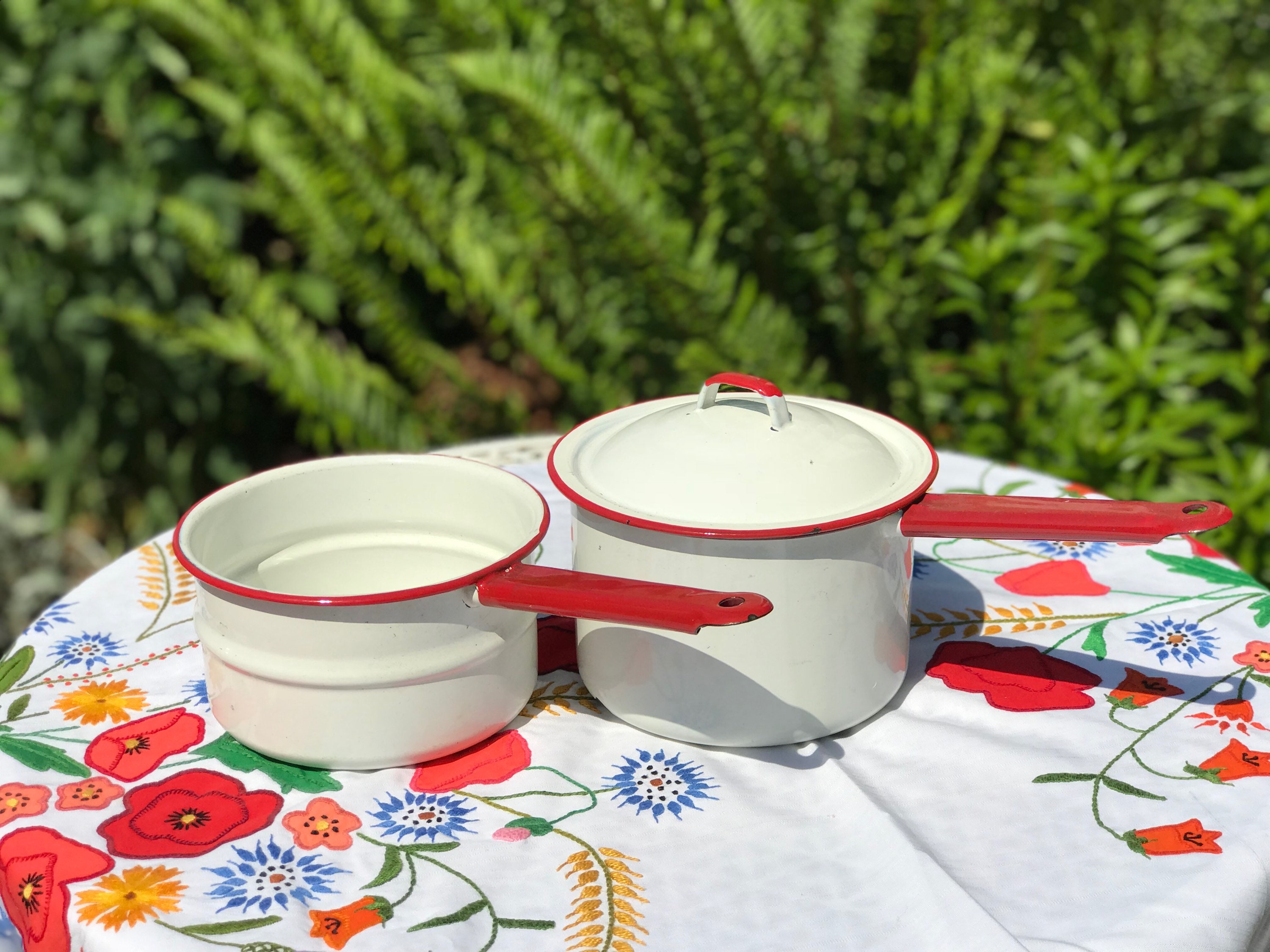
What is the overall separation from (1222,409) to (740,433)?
1.52m

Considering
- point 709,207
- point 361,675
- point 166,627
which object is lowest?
point 166,627

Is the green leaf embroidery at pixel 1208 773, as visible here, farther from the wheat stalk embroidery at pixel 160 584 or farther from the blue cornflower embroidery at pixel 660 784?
the wheat stalk embroidery at pixel 160 584

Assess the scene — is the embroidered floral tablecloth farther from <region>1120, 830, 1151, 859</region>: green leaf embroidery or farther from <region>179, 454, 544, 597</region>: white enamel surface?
<region>179, 454, 544, 597</region>: white enamel surface

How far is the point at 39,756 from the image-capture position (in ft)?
2.60

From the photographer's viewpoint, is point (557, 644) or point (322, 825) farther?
point (557, 644)

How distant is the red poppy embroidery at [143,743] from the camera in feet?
2.60

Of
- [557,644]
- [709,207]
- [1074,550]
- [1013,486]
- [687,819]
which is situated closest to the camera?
[687,819]

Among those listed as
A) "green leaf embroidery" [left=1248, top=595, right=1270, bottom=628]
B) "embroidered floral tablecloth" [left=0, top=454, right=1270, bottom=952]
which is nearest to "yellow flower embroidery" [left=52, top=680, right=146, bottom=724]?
"embroidered floral tablecloth" [left=0, top=454, right=1270, bottom=952]

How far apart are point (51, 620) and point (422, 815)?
1.48ft

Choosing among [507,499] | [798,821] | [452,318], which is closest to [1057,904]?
[798,821]

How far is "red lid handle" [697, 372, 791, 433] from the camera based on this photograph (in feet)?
2.62

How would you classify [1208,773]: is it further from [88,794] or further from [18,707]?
[18,707]

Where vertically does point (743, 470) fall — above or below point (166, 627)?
above

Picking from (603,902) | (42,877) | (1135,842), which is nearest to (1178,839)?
(1135,842)
